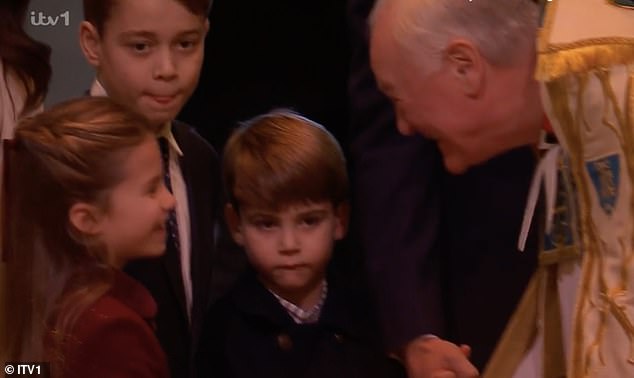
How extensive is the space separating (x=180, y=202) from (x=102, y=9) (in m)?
0.24

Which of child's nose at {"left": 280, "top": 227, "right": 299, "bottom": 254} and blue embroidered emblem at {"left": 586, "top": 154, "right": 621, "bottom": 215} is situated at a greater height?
blue embroidered emblem at {"left": 586, "top": 154, "right": 621, "bottom": 215}

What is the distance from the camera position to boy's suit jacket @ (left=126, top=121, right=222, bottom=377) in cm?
129

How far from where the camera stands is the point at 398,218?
1262mm

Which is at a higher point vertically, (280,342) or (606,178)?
(606,178)

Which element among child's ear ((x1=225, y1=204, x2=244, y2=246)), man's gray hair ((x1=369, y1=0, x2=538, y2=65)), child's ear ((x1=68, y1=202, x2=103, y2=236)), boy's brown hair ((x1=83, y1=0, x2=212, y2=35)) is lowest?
child's ear ((x1=225, y1=204, x2=244, y2=246))

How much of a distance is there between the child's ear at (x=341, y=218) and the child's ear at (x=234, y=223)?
12cm

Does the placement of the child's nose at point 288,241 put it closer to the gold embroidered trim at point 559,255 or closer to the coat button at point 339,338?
the coat button at point 339,338

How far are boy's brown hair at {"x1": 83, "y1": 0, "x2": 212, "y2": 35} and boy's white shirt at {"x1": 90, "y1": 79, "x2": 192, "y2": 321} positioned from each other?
72 millimetres

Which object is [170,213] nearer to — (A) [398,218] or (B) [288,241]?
(B) [288,241]

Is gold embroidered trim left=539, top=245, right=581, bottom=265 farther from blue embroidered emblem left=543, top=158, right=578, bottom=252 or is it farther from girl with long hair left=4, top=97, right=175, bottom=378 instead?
girl with long hair left=4, top=97, right=175, bottom=378

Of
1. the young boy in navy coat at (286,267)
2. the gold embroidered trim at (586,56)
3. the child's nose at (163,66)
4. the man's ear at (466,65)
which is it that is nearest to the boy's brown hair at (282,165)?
the young boy in navy coat at (286,267)

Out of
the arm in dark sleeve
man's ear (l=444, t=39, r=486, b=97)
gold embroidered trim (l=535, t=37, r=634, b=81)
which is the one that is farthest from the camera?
the arm in dark sleeve

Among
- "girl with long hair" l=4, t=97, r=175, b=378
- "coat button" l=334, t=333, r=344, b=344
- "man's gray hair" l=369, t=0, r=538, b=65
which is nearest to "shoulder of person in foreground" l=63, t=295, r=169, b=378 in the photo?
"girl with long hair" l=4, t=97, r=175, b=378

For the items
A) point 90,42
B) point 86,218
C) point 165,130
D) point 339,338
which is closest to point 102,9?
point 90,42
